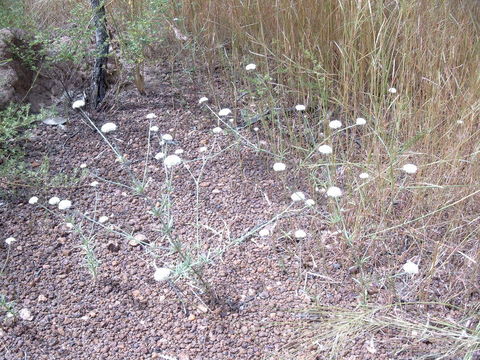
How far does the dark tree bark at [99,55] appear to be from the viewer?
2.45m

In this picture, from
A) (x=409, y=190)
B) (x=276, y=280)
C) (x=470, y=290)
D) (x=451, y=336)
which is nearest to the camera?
(x=451, y=336)

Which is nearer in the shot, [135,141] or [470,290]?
[470,290]

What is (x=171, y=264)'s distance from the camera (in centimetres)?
177

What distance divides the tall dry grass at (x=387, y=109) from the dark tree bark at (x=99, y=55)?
0.51m

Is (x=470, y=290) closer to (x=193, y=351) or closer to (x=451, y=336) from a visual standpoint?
Answer: (x=451, y=336)

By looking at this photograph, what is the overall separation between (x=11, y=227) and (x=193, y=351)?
952 mm

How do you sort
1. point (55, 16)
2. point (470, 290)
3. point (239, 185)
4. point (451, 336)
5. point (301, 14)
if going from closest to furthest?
point (451, 336), point (470, 290), point (239, 185), point (301, 14), point (55, 16)

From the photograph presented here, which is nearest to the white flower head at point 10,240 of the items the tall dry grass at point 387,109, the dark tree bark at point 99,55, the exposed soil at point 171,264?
the exposed soil at point 171,264

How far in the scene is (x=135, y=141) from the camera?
2.41 meters

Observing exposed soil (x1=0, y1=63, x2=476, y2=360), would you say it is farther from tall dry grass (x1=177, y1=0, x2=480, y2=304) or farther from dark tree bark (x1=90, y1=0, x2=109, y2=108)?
dark tree bark (x1=90, y1=0, x2=109, y2=108)

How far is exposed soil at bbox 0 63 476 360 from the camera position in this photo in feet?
5.09

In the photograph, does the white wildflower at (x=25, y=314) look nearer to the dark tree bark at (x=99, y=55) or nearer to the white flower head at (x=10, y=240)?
the white flower head at (x=10, y=240)

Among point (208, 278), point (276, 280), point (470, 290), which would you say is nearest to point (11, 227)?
point (208, 278)

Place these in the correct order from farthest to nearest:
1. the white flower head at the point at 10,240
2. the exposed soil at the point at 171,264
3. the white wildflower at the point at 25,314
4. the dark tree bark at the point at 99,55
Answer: the dark tree bark at the point at 99,55, the white flower head at the point at 10,240, the white wildflower at the point at 25,314, the exposed soil at the point at 171,264
